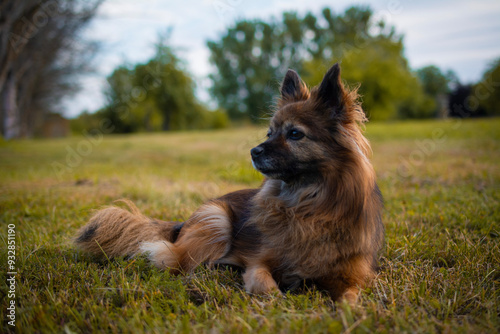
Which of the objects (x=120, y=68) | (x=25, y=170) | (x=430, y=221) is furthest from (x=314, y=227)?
(x=120, y=68)

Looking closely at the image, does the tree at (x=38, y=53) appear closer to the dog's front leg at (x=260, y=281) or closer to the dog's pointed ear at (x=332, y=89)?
the dog's pointed ear at (x=332, y=89)

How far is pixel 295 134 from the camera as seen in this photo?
2.69 m

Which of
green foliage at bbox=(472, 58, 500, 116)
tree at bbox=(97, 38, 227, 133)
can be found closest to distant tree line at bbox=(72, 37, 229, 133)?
tree at bbox=(97, 38, 227, 133)

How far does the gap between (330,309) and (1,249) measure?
294cm

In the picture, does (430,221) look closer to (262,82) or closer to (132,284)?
(132,284)

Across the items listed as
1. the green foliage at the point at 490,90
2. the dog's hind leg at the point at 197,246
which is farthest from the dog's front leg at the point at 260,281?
the green foliage at the point at 490,90

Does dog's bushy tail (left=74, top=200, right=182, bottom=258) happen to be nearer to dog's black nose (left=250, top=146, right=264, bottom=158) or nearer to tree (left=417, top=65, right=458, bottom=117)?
dog's black nose (left=250, top=146, right=264, bottom=158)

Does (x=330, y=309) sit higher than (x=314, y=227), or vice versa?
(x=314, y=227)

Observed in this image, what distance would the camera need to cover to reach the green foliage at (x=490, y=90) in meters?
21.2

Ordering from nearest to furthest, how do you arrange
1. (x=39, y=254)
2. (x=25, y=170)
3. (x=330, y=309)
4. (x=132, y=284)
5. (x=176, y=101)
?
(x=330, y=309) → (x=132, y=284) → (x=39, y=254) → (x=25, y=170) → (x=176, y=101)

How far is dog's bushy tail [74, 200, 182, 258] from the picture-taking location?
2.81 m

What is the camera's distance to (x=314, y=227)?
241 cm

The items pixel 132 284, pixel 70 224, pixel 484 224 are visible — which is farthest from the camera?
pixel 70 224

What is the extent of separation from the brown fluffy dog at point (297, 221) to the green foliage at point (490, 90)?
22.1 meters
